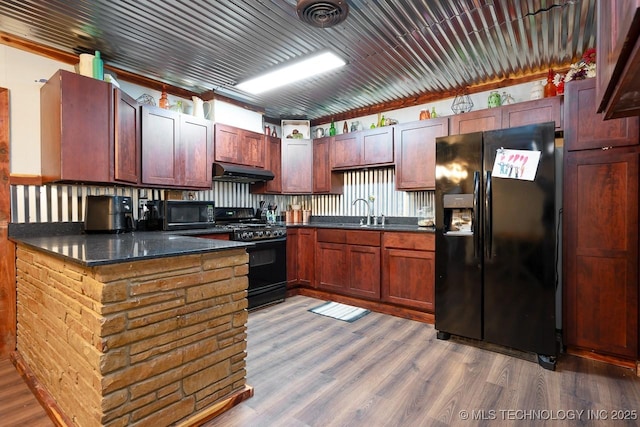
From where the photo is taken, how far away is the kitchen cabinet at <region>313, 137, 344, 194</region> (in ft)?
15.2

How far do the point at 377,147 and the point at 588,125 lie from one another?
2105mm

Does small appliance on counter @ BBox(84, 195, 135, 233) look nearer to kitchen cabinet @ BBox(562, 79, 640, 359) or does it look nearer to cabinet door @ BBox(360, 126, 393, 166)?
cabinet door @ BBox(360, 126, 393, 166)

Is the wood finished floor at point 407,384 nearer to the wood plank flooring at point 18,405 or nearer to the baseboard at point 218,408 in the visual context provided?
the baseboard at point 218,408

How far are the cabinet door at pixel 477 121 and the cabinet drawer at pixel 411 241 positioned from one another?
1.20m

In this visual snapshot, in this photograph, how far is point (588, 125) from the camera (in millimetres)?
2514

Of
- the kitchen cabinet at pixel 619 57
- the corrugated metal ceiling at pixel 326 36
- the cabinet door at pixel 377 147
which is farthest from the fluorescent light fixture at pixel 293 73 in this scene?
the kitchen cabinet at pixel 619 57

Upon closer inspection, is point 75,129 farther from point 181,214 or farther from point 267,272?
point 267,272

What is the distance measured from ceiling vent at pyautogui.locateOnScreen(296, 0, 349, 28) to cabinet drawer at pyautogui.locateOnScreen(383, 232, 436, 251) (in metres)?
2.12

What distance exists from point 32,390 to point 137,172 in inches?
72.3

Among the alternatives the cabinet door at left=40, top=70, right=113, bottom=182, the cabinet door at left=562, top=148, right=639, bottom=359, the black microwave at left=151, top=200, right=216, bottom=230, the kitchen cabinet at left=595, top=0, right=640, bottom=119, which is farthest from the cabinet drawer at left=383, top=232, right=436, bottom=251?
the cabinet door at left=40, top=70, right=113, bottom=182

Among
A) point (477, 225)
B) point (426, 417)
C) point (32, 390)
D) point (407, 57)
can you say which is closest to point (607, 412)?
point (426, 417)

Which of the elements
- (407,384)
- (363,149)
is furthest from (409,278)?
(363,149)

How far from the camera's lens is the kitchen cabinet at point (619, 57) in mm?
896

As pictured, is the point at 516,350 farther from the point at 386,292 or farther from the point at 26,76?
the point at 26,76
